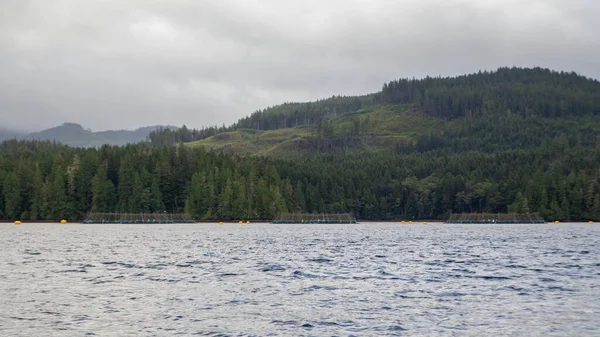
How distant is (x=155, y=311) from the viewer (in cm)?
4625

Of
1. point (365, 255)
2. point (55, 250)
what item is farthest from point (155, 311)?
point (55, 250)

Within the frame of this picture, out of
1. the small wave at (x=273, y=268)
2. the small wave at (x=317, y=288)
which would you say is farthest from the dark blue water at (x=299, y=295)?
the small wave at (x=273, y=268)

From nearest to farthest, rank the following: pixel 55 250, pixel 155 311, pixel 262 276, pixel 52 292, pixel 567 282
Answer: pixel 155 311 < pixel 52 292 < pixel 567 282 < pixel 262 276 < pixel 55 250

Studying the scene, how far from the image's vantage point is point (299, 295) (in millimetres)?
53875

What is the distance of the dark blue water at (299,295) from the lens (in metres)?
40.7

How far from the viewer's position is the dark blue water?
40.7 meters

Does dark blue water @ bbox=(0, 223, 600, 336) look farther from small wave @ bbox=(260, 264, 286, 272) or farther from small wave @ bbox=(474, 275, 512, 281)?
small wave @ bbox=(260, 264, 286, 272)

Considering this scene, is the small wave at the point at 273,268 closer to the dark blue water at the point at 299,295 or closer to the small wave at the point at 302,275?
the dark blue water at the point at 299,295

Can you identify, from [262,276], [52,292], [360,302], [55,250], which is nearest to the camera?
[360,302]

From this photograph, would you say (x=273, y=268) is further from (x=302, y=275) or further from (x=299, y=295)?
(x=299, y=295)

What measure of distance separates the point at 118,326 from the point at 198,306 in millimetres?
8789

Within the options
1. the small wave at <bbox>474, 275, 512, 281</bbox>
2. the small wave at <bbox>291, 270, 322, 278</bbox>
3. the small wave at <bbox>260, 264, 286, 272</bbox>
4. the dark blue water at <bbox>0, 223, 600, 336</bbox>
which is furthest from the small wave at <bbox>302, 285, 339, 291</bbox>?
the small wave at <bbox>474, 275, 512, 281</bbox>

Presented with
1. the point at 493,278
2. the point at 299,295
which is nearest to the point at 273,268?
the point at 299,295

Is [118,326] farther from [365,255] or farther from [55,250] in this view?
[55,250]
